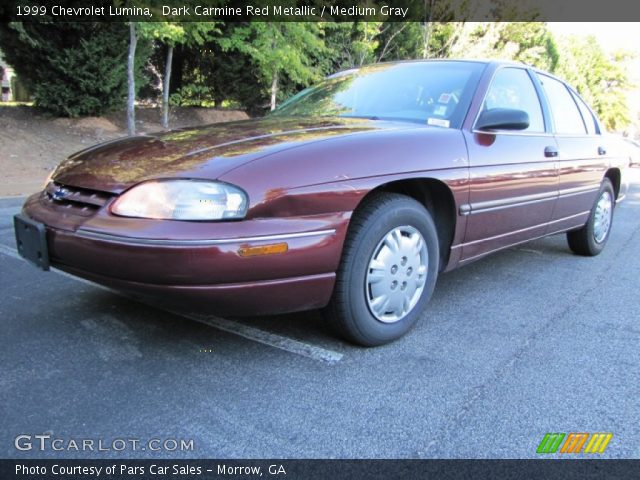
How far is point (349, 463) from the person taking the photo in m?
1.80

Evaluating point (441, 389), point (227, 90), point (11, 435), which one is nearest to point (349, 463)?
point (441, 389)

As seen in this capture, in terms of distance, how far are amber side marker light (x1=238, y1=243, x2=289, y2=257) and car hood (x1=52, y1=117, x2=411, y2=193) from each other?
329 millimetres

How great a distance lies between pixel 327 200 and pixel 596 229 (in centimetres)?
366

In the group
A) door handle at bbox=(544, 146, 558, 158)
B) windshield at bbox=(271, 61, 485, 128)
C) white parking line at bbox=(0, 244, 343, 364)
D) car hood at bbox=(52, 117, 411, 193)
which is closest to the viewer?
car hood at bbox=(52, 117, 411, 193)

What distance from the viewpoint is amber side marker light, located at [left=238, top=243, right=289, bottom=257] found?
208 cm

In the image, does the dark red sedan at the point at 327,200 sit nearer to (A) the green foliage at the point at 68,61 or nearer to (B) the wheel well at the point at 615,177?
(B) the wheel well at the point at 615,177

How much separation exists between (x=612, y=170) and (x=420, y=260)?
317cm

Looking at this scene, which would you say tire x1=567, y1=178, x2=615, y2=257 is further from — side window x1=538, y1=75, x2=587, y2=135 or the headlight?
the headlight

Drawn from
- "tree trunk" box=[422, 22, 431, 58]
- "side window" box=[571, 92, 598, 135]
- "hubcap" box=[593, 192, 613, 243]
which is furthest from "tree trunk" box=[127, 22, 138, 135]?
"tree trunk" box=[422, 22, 431, 58]

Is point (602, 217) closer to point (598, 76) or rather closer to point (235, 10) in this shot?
point (235, 10)

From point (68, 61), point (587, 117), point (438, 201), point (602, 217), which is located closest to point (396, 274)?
point (438, 201)

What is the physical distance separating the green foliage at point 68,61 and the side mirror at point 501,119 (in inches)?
444

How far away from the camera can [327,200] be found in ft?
7.50

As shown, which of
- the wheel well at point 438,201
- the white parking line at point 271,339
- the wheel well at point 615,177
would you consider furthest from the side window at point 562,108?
the white parking line at point 271,339
